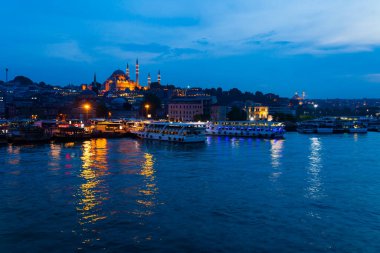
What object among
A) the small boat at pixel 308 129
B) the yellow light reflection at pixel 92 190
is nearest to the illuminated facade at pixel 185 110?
the small boat at pixel 308 129

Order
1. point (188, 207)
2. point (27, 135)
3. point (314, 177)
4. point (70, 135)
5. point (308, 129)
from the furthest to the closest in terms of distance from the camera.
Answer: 1. point (308, 129)
2. point (70, 135)
3. point (27, 135)
4. point (314, 177)
5. point (188, 207)

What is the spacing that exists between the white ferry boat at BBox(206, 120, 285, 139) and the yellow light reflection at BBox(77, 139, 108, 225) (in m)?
23.8

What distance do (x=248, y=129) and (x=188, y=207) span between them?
111 feet

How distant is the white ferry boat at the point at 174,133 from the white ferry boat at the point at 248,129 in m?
9.27

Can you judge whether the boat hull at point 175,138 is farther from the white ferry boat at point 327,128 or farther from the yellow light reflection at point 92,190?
the white ferry boat at point 327,128

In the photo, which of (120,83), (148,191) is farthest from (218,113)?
(120,83)

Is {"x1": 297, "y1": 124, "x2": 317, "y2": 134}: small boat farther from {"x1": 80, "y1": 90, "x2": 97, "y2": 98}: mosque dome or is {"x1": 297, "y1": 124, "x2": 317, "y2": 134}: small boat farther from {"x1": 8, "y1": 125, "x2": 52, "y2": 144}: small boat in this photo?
{"x1": 80, "y1": 90, "x2": 97, "y2": 98}: mosque dome

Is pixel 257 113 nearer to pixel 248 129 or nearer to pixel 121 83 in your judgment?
pixel 248 129

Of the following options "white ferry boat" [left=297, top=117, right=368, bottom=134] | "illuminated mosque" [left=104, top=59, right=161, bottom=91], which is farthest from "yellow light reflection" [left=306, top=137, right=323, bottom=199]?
"illuminated mosque" [left=104, top=59, right=161, bottom=91]

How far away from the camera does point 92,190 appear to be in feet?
47.5

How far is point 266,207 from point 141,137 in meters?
29.7

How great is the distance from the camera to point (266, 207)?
12148 millimetres

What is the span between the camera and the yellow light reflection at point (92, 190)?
37.1ft

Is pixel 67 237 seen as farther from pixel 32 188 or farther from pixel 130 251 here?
pixel 32 188
